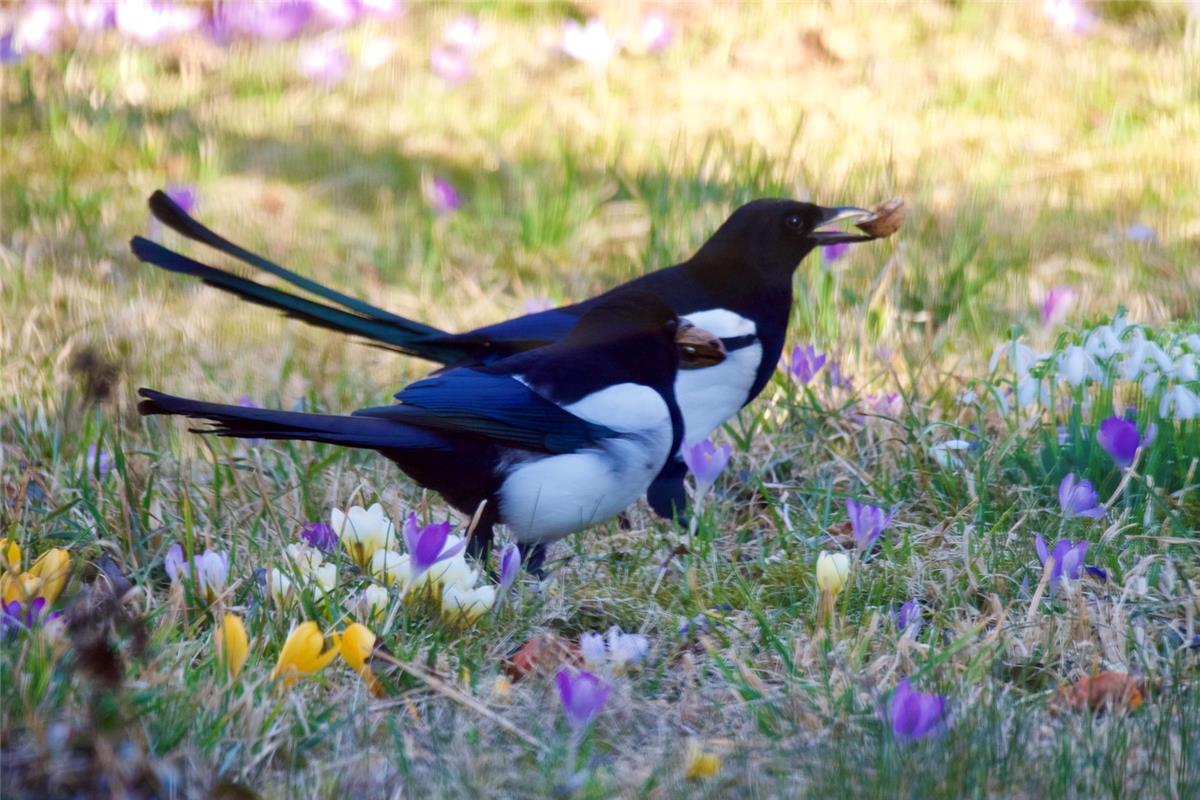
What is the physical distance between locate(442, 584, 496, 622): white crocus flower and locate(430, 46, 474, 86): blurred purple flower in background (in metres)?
3.71

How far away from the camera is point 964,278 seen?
3.79 m

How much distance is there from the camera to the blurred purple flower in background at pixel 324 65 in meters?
5.81

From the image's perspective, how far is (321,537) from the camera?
258 cm

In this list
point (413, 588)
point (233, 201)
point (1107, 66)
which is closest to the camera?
point (413, 588)

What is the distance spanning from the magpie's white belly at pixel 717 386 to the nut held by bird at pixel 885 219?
0.41 m

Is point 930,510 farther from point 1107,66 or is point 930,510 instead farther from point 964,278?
point 1107,66

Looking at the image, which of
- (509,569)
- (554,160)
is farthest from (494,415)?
(554,160)

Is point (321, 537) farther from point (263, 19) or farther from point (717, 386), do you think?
point (263, 19)

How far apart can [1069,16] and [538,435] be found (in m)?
3.98

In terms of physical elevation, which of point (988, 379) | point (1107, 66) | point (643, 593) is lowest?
point (643, 593)

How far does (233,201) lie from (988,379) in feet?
8.68

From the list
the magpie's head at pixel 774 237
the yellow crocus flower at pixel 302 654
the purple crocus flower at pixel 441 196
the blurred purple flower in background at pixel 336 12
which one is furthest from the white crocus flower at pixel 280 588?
the blurred purple flower in background at pixel 336 12

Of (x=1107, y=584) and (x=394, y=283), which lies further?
(x=394, y=283)

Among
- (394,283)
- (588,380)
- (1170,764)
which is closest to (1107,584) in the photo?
(1170,764)
